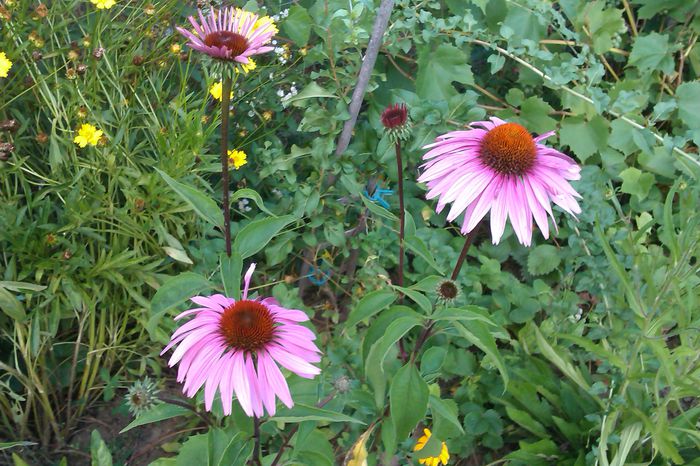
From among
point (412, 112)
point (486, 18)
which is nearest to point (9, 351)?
point (412, 112)

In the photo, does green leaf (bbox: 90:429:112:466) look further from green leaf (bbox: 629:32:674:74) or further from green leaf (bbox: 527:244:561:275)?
green leaf (bbox: 629:32:674:74)

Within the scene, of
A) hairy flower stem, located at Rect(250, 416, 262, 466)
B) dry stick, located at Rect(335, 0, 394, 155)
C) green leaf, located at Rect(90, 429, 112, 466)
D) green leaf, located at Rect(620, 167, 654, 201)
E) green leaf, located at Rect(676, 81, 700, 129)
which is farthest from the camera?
green leaf, located at Rect(676, 81, 700, 129)

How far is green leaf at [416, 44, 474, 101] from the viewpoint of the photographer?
166 centimetres

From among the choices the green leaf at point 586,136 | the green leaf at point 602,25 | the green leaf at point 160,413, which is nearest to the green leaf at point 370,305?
the green leaf at point 160,413

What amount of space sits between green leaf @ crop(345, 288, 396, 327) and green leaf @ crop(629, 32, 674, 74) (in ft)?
4.70

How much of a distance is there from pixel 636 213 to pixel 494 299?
0.64 m

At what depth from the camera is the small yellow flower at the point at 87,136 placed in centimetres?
131

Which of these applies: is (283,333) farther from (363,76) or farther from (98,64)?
(98,64)

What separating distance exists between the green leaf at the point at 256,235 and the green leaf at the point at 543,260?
97 centimetres

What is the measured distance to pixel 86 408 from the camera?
1.50m

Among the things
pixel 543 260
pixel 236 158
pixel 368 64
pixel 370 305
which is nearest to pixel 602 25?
pixel 543 260

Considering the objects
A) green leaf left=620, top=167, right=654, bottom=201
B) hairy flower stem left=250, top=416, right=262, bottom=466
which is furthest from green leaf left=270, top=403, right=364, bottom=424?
green leaf left=620, top=167, right=654, bottom=201

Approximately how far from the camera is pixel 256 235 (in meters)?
0.96

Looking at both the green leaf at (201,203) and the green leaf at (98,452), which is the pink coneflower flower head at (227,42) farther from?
the green leaf at (98,452)
